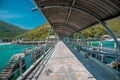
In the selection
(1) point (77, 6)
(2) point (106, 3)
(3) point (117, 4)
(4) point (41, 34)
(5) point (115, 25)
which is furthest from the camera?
(4) point (41, 34)

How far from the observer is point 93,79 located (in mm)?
7871

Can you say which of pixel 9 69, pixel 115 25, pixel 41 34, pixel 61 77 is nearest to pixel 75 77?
pixel 61 77

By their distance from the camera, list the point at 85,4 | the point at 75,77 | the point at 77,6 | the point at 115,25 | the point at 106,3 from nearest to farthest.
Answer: the point at 106,3 < the point at 75,77 < the point at 85,4 < the point at 77,6 < the point at 115,25

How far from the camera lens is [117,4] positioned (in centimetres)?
695

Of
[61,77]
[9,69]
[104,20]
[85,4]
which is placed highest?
[85,4]

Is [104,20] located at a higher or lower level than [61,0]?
lower

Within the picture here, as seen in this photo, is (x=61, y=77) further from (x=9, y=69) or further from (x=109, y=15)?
(x=9, y=69)

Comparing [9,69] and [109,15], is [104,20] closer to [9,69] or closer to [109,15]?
[109,15]

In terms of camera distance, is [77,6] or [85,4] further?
[77,6]

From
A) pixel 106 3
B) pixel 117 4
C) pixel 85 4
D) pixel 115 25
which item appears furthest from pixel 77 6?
pixel 115 25

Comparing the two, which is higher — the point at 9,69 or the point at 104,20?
the point at 104,20

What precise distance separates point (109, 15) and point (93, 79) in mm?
2881

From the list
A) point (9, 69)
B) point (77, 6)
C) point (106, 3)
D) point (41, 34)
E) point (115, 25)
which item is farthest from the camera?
point (41, 34)

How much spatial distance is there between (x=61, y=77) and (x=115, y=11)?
11.6ft
